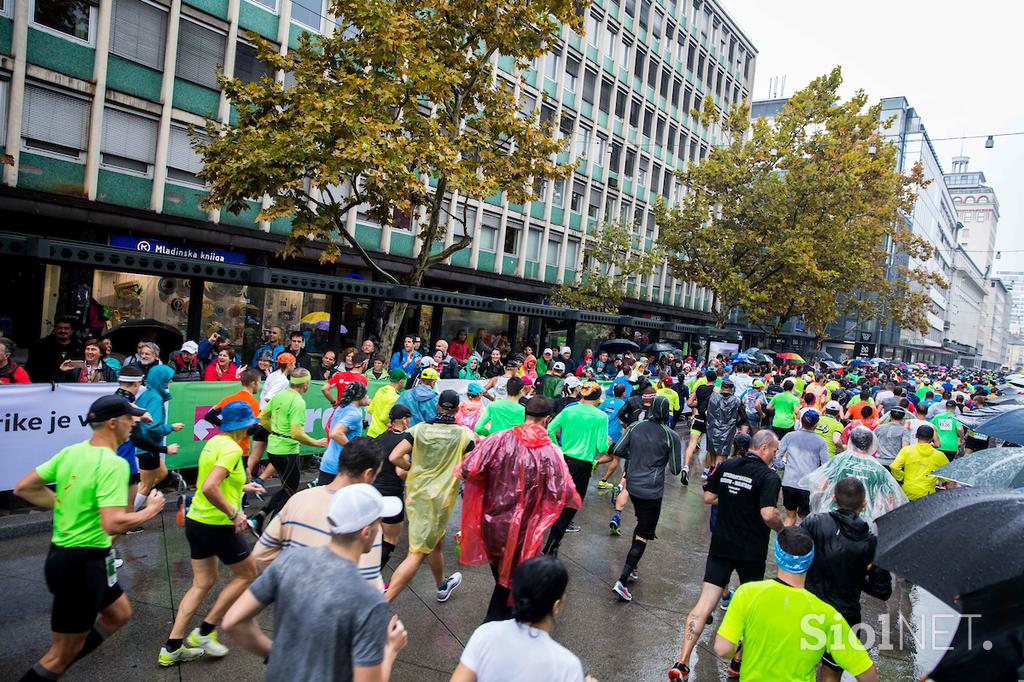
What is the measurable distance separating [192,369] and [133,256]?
223 centimetres

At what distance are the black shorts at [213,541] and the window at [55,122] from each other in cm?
1522

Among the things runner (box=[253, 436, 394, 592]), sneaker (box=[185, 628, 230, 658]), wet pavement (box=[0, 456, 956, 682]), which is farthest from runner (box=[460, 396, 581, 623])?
sneaker (box=[185, 628, 230, 658])

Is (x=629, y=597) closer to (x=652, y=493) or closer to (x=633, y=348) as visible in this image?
(x=652, y=493)

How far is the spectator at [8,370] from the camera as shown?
7.45 m

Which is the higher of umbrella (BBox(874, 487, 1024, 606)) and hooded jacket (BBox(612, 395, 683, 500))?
umbrella (BBox(874, 487, 1024, 606))

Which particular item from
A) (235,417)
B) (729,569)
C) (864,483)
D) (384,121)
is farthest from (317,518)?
(384,121)

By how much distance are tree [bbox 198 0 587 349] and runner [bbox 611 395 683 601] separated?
7776 mm

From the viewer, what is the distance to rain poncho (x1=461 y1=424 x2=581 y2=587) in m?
5.16

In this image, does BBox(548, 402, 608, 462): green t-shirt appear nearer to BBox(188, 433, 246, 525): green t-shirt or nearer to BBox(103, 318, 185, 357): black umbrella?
BBox(188, 433, 246, 525): green t-shirt

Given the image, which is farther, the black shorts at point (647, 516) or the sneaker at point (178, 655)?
the black shorts at point (647, 516)

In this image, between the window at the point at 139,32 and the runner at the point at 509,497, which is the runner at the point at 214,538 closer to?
the runner at the point at 509,497

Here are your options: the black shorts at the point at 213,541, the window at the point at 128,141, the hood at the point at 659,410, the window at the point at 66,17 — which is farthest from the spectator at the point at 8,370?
the window at the point at 66,17

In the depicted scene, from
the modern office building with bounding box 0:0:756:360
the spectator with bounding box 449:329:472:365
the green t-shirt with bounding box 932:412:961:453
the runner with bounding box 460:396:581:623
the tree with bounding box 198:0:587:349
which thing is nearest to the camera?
the runner with bounding box 460:396:581:623

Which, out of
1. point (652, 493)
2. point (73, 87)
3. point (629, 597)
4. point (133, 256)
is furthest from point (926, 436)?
point (73, 87)
